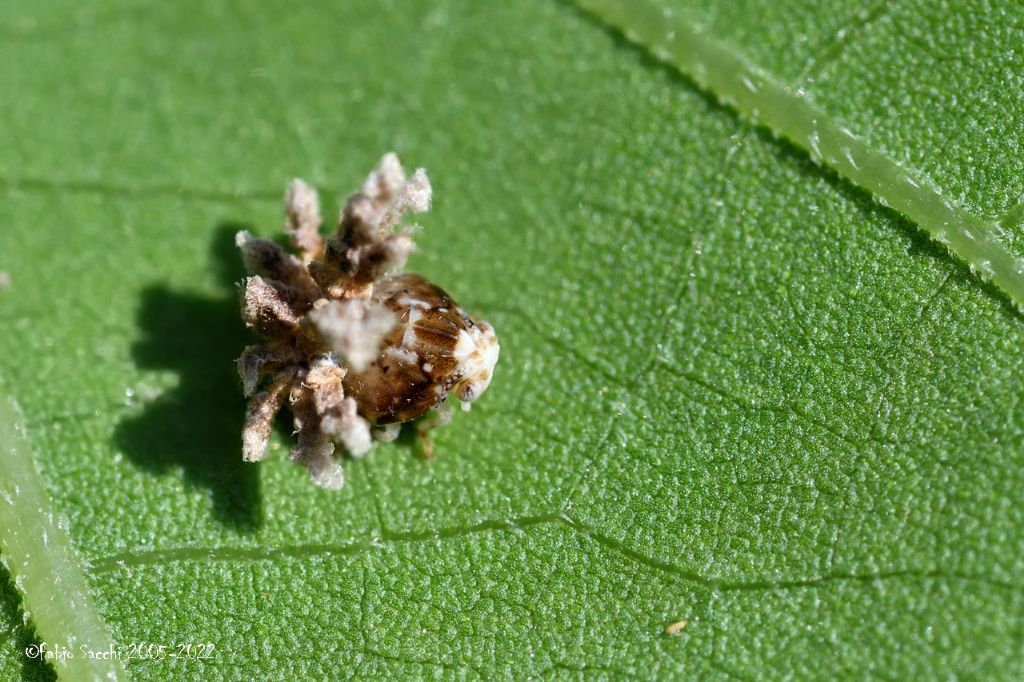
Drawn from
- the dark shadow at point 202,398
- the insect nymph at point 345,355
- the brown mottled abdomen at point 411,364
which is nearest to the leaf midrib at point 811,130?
the insect nymph at point 345,355

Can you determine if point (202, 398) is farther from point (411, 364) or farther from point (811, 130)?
point (811, 130)

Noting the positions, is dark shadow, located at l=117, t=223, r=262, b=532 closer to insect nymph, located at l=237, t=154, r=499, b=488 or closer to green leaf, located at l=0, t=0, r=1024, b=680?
green leaf, located at l=0, t=0, r=1024, b=680

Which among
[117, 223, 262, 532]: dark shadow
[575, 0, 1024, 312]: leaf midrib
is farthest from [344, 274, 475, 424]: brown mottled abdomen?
[575, 0, 1024, 312]: leaf midrib

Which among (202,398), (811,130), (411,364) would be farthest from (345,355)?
(811,130)

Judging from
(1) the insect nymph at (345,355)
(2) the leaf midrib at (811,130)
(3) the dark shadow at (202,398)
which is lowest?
(3) the dark shadow at (202,398)

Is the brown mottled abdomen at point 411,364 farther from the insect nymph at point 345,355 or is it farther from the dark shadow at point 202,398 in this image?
the dark shadow at point 202,398

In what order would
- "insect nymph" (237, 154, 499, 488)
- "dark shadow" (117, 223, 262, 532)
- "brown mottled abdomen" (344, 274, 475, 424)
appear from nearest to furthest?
1. "insect nymph" (237, 154, 499, 488)
2. "brown mottled abdomen" (344, 274, 475, 424)
3. "dark shadow" (117, 223, 262, 532)

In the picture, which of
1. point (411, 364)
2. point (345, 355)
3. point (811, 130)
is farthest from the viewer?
point (811, 130)
